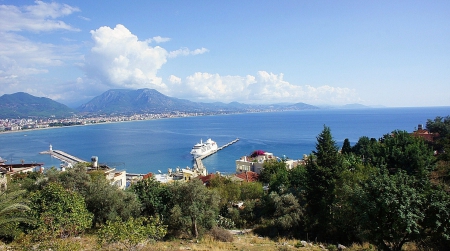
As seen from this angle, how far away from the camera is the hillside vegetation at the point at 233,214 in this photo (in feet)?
26.4

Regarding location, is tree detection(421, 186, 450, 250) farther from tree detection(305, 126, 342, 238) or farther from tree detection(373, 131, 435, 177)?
tree detection(373, 131, 435, 177)

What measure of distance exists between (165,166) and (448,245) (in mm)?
46108

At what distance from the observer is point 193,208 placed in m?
11.6

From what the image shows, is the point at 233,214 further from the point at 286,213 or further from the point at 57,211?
the point at 57,211

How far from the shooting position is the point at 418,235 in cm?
822

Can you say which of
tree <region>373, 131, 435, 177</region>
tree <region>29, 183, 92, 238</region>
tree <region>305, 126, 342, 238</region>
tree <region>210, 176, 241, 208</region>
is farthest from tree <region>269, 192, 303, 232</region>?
tree <region>373, 131, 435, 177</region>

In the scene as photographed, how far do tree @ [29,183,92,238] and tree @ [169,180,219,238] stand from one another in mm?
3402

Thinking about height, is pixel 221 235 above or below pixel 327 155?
below

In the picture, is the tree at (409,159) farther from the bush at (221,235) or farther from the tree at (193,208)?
the tree at (193,208)

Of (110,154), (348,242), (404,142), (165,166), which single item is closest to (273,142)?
(165,166)

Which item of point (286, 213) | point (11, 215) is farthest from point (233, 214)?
point (11, 215)

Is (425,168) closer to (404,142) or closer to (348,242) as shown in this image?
(404,142)

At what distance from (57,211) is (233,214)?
9.45 meters

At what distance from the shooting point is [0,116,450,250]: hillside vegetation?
317 inches
